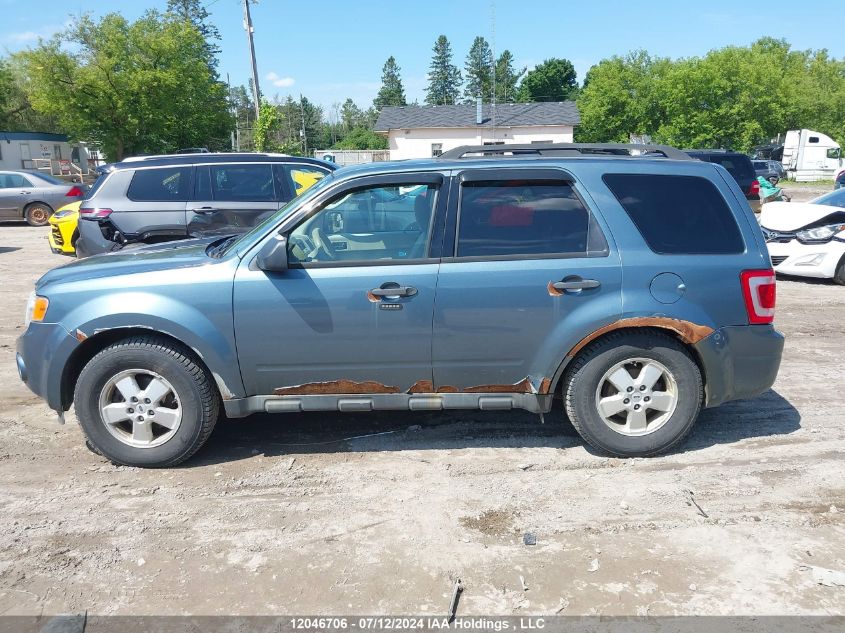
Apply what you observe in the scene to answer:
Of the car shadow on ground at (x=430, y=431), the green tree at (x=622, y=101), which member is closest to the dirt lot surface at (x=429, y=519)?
the car shadow on ground at (x=430, y=431)

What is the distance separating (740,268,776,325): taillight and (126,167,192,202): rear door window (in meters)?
7.04

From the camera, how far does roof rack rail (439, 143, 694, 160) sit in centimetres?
465

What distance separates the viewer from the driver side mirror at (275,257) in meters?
4.04

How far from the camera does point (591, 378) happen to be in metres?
4.23

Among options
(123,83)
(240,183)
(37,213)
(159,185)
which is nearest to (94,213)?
(159,185)

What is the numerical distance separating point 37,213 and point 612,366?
19.8 m

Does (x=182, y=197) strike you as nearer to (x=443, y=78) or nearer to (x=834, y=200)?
(x=834, y=200)

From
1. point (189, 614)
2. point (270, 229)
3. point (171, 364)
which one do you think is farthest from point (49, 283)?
point (189, 614)

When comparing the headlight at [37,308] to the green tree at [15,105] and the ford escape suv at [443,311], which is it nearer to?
the ford escape suv at [443,311]

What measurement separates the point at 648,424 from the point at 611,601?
1.58 metres

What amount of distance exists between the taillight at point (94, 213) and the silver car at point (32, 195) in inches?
461

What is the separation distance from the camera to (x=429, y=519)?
3.71m

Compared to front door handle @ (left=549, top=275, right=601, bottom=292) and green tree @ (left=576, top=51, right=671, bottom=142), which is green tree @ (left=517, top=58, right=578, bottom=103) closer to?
green tree @ (left=576, top=51, right=671, bottom=142)

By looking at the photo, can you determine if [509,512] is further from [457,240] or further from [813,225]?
[813,225]
